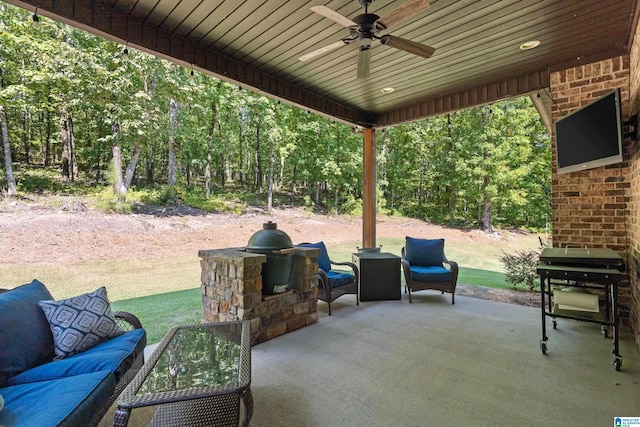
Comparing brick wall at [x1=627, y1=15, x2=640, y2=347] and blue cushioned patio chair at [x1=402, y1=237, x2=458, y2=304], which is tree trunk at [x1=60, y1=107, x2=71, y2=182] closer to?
blue cushioned patio chair at [x1=402, y1=237, x2=458, y2=304]

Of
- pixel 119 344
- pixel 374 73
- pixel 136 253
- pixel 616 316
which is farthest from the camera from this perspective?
pixel 136 253

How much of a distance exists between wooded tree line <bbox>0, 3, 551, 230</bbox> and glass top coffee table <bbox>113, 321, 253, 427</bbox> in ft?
10.4

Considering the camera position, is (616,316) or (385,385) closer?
(385,385)

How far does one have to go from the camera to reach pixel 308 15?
2643 millimetres

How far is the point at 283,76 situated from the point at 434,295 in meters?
3.91

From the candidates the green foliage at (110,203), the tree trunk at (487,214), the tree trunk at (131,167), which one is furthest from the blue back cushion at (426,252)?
the tree trunk at (131,167)

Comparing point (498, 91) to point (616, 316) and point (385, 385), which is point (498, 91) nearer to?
point (616, 316)

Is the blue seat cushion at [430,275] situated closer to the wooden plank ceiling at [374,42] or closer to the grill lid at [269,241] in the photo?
the grill lid at [269,241]

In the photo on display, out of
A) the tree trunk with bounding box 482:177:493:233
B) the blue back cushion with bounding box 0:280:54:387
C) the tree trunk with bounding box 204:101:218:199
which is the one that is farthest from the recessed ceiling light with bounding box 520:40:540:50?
the tree trunk with bounding box 204:101:218:199

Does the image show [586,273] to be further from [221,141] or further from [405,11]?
[221,141]

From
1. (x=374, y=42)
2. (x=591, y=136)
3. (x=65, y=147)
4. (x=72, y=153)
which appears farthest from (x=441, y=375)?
(x=65, y=147)

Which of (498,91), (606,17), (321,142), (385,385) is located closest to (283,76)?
(498,91)

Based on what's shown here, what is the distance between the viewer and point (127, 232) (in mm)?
5328

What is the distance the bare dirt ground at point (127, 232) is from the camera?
422 centimetres
